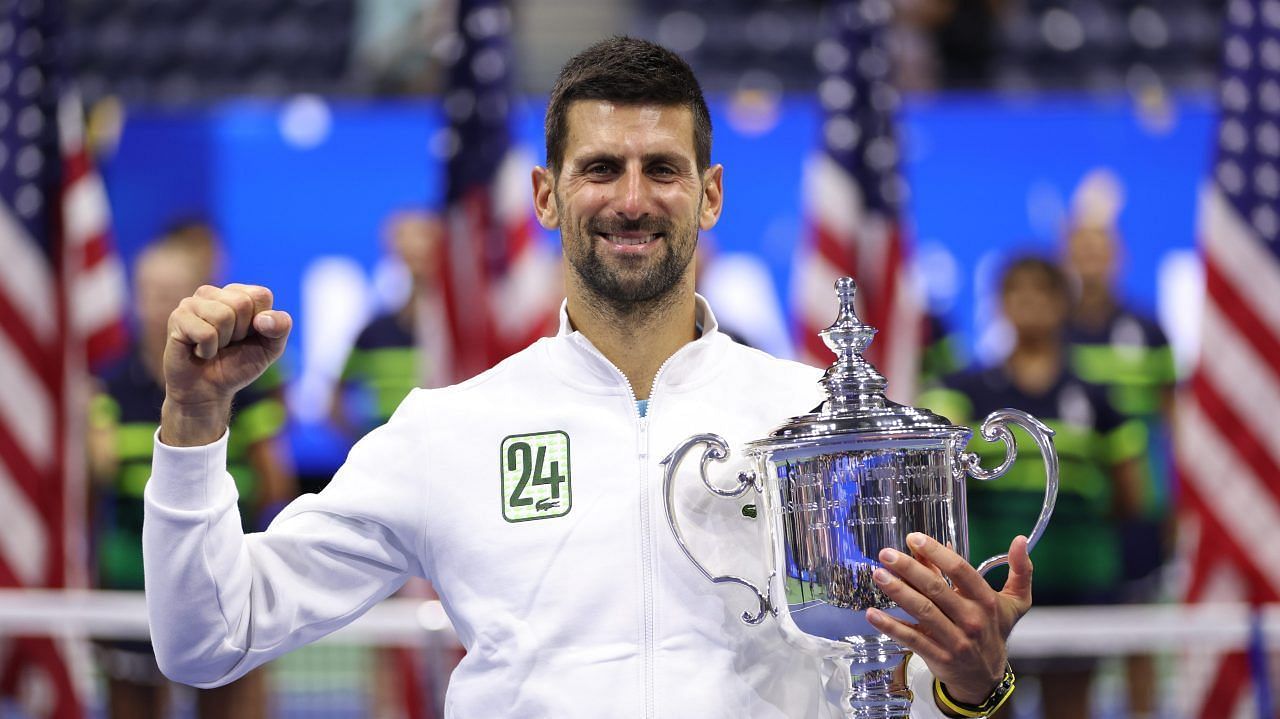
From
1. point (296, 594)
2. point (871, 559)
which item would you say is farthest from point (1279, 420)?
point (296, 594)

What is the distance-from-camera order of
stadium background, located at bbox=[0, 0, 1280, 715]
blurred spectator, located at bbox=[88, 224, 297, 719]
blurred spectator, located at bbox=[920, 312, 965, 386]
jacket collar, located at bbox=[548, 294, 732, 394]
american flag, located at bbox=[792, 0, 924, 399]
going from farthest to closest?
stadium background, located at bbox=[0, 0, 1280, 715] < blurred spectator, located at bbox=[920, 312, 965, 386] < american flag, located at bbox=[792, 0, 924, 399] < blurred spectator, located at bbox=[88, 224, 297, 719] < jacket collar, located at bbox=[548, 294, 732, 394]

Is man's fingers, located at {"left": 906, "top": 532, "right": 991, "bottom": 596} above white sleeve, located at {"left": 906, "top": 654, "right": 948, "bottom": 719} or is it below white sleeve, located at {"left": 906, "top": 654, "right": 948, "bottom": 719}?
above

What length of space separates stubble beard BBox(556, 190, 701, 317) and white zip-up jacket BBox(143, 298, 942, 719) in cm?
10

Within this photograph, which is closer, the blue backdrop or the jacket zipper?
the jacket zipper

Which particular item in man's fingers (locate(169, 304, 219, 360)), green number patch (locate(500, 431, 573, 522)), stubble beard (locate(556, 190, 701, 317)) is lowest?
green number patch (locate(500, 431, 573, 522))

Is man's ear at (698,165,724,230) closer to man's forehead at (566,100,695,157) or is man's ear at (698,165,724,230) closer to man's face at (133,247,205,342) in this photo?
man's forehead at (566,100,695,157)

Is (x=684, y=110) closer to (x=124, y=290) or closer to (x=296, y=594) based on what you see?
(x=296, y=594)

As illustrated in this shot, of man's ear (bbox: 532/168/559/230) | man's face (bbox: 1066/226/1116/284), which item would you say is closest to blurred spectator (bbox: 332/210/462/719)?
man's face (bbox: 1066/226/1116/284)

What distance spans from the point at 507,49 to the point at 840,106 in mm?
1341

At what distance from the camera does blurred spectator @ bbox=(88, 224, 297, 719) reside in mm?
5324

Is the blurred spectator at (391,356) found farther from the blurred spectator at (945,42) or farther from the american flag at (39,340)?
the blurred spectator at (945,42)

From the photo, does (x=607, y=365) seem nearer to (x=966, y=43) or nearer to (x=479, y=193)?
(x=479, y=193)

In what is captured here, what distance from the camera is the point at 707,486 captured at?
6.47 ft

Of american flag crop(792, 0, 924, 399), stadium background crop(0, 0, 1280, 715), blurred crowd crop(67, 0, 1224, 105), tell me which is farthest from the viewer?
blurred crowd crop(67, 0, 1224, 105)
